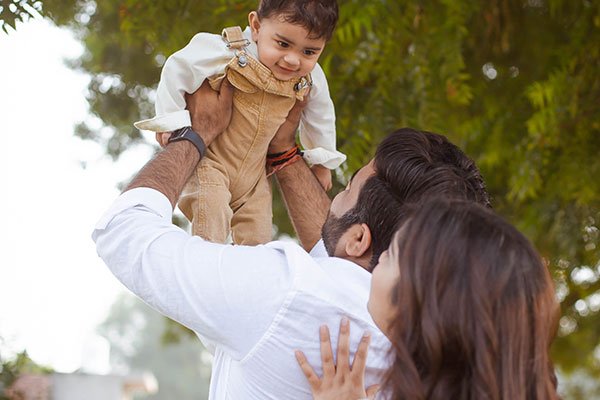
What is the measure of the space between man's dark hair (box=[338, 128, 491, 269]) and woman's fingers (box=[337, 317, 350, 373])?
0.90 feet

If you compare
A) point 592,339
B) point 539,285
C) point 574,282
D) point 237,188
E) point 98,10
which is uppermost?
point 539,285

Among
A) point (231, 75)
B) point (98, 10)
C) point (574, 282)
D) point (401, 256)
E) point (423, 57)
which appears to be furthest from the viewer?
point (574, 282)

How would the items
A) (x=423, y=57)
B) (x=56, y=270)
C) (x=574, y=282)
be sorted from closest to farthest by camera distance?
(x=423, y=57) < (x=574, y=282) < (x=56, y=270)

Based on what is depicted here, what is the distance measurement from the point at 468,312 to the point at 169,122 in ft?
4.06

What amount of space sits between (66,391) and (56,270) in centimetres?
1224

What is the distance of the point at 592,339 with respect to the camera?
8672mm

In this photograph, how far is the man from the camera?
220 cm

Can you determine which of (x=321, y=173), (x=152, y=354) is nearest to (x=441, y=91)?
(x=321, y=173)

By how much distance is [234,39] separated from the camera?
291 centimetres

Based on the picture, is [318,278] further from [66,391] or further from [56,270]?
[56,270]

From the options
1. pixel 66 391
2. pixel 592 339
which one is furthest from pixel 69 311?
pixel 592 339

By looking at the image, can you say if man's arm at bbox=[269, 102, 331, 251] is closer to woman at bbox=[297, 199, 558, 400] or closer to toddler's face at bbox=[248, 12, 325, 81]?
toddler's face at bbox=[248, 12, 325, 81]

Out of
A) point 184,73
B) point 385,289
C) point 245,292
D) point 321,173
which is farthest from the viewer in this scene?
point 321,173

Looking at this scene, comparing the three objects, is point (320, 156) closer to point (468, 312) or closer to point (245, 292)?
point (245, 292)
